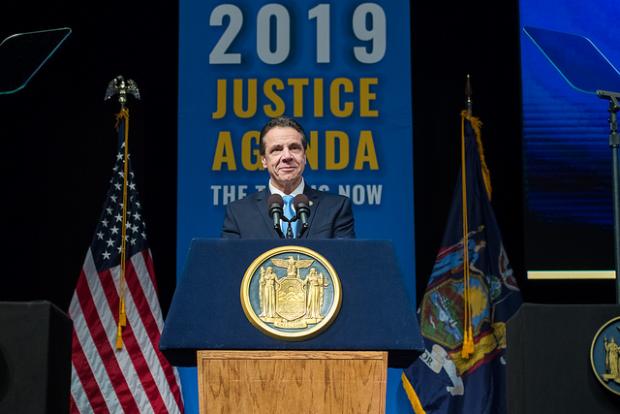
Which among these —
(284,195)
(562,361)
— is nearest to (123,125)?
(284,195)

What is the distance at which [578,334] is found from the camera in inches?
134

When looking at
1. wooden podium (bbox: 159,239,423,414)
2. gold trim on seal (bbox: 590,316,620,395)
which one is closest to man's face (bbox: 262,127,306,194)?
wooden podium (bbox: 159,239,423,414)

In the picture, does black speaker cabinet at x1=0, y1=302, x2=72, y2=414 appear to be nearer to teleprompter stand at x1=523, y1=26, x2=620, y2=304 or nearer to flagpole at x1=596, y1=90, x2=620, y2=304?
flagpole at x1=596, y1=90, x2=620, y2=304

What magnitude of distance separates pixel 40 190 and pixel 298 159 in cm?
238

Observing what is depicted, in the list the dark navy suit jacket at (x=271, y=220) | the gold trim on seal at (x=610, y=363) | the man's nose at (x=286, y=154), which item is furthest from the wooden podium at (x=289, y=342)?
the man's nose at (x=286, y=154)

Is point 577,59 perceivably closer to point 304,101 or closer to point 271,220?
point 304,101

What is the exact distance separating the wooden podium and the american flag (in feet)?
8.36

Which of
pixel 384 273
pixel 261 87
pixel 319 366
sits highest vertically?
pixel 261 87

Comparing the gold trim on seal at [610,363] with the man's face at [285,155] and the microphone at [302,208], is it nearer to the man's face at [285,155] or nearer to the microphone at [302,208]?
the microphone at [302,208]

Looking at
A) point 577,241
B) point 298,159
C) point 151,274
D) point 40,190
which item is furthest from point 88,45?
point 577,241

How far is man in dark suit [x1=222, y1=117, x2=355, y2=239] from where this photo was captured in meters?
4.41

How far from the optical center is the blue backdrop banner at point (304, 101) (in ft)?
20.6

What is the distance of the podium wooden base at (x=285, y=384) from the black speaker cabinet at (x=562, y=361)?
45 cm

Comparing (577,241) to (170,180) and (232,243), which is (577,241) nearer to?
(170,180)
